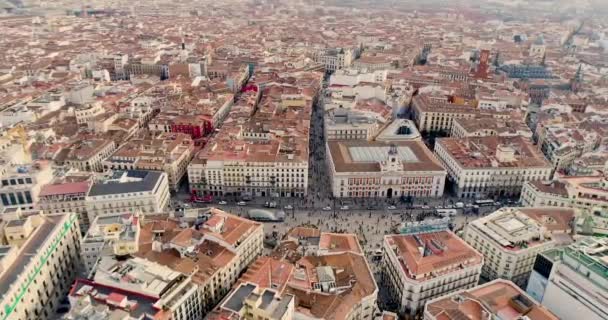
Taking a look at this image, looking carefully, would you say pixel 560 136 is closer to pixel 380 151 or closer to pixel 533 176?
pixel 533 176

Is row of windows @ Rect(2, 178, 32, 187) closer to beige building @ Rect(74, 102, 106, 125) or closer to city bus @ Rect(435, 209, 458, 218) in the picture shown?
beige building @ Rect(74, 102, 106, 125)

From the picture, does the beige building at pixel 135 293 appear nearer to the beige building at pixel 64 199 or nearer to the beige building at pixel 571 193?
the beige building at pixel 64 199

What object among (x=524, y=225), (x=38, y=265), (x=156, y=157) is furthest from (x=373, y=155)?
(x=38, y=265)

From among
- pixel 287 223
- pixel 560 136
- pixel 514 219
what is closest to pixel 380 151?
pixel 287 223

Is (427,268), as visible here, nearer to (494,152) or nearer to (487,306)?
(487,306)


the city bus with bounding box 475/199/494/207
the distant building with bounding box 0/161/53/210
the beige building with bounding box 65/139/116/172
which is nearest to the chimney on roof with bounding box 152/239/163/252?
the distant building with bounding box 0/161/53/210
